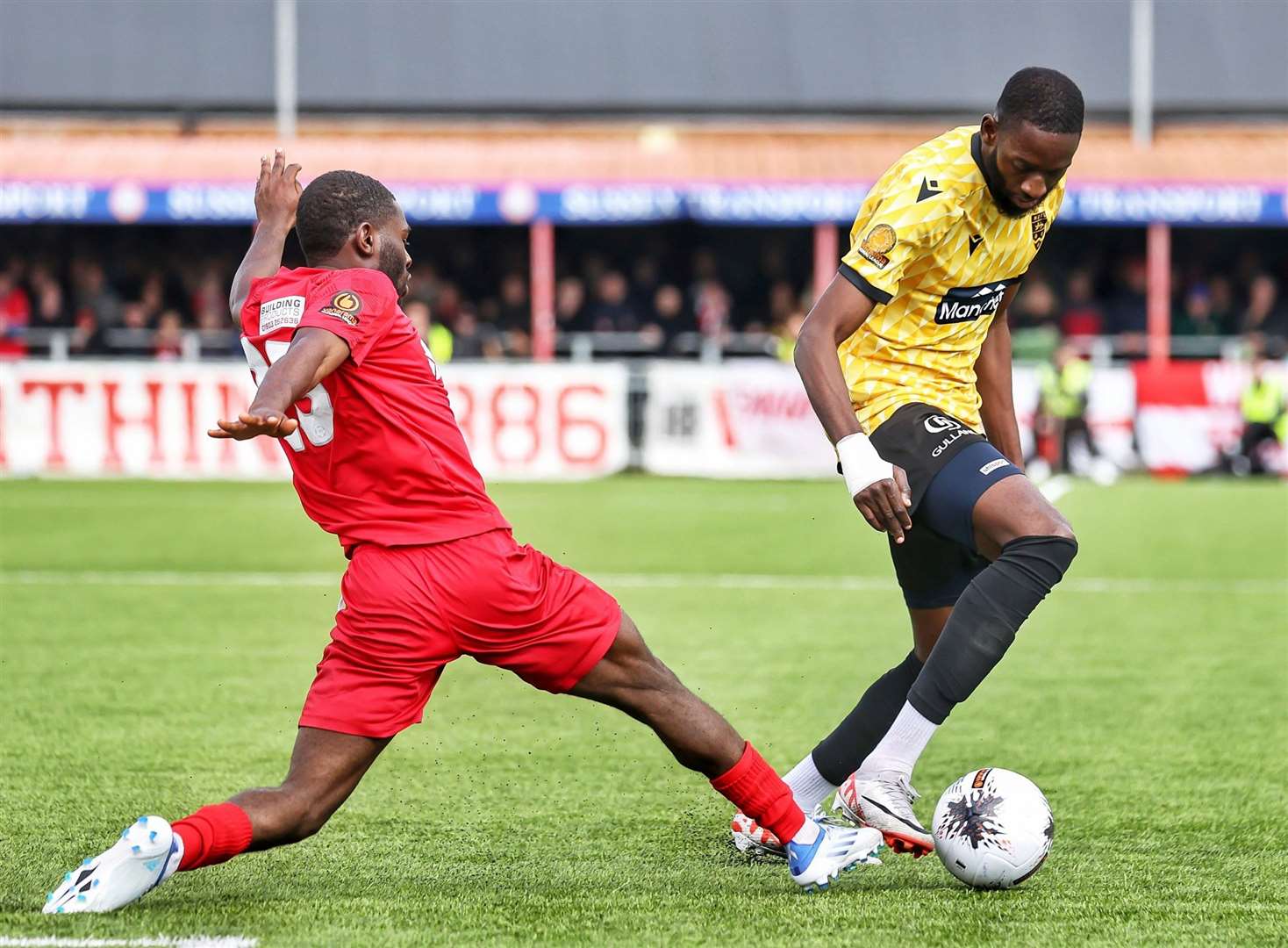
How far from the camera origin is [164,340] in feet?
71.6

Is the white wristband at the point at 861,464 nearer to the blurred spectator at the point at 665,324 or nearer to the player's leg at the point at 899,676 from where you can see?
the player's leg at the point at 899,676

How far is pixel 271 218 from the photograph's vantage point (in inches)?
193

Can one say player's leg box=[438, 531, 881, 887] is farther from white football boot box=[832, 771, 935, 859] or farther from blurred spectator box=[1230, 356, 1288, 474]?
blurred spectator box=[1230, 356, 1288, 474]

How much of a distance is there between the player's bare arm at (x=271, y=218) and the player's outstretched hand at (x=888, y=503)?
1557 mm

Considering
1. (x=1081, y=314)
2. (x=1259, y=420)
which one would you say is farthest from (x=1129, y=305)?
(x=1259, y=420)

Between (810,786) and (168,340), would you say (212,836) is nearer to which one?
(810,786)

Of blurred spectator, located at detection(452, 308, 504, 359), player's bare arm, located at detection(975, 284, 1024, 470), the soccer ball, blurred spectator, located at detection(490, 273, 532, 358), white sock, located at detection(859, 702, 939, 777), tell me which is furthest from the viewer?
blurred spectator, located at detection(490, 273, 532, 358)

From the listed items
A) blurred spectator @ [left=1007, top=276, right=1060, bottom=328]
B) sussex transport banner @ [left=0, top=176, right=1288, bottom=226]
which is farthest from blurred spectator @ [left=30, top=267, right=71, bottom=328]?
blurred spectator @ [left=1007, top=276, right=1060, bottom=328]

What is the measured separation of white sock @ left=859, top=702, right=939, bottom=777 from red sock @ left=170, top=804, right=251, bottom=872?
5.00 feet

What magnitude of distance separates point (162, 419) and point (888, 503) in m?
14.8

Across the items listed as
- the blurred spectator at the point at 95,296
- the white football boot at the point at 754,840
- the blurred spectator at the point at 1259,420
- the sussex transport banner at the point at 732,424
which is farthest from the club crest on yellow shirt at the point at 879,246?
the blurred spectator at the point at 95,296

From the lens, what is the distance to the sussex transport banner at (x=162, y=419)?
18.2m

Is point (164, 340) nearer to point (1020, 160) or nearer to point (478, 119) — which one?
point (478, 119)

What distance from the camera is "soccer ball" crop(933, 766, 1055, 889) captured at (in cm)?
443
